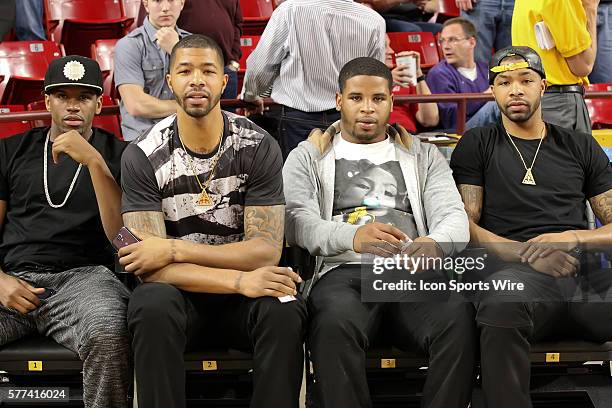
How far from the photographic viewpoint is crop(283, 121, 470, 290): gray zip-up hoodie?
367 cm

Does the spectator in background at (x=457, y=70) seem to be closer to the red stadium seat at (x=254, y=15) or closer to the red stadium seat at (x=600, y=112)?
the red stadium seat at (x=600, y=112)

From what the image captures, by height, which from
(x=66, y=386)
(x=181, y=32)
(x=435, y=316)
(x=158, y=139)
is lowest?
(x=66, y=386)

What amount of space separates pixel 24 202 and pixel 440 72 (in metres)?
3.67

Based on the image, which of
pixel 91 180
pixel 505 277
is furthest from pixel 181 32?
pixel 505 277

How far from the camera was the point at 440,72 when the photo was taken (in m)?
6.65

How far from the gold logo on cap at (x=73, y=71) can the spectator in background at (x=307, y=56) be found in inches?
46.3

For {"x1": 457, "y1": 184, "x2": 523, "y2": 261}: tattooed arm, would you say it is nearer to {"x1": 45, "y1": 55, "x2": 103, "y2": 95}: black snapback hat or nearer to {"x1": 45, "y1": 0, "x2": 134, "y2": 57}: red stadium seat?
{"x1": 45, "y1": 55, "x2": 103, "y2": 95}: black snapback hat

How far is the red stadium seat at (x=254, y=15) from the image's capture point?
806cm

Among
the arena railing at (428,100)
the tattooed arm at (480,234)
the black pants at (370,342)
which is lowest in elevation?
the black pants at (370,342)

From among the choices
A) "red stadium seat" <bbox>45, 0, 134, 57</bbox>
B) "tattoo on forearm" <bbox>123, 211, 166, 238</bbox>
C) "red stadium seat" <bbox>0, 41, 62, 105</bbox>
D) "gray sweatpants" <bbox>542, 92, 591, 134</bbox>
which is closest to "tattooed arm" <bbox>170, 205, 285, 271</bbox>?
"tattoo on forearm" <bbox>123, 211, 166, 238</bbox>

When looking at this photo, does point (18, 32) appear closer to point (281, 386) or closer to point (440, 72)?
point (440, 72)

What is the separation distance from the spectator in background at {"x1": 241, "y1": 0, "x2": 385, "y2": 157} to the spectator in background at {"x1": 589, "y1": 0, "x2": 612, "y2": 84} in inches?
112

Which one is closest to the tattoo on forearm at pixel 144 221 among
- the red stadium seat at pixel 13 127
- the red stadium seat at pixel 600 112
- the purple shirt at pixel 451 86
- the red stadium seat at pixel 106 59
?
the red stadium seat at pixel 13 127

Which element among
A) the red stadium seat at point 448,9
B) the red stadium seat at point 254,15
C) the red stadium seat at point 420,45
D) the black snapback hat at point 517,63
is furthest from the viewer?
the red stadium seat at point 448,9
